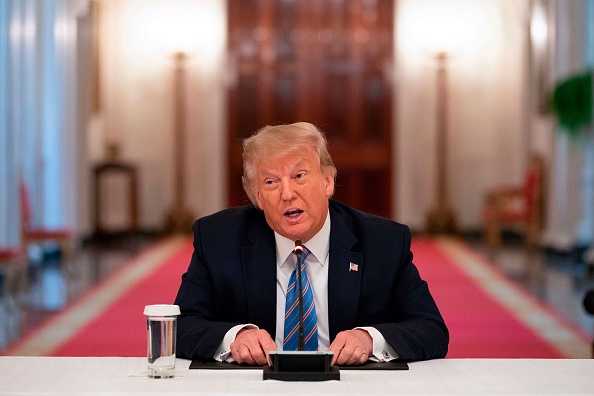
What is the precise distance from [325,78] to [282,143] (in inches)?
480

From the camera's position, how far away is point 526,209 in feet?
38.8

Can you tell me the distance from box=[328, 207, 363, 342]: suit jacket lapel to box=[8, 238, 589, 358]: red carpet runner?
2873 millimetres

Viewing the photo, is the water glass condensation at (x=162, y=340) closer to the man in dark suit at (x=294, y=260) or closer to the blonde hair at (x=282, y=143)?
the man in dark suit at (x=294, y=260)

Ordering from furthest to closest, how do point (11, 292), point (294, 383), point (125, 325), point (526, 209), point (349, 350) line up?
1. point (526, 209)
2. point (11, 292)
3. point (125, 325)
4. point (349, 350)
5. point (294, 383)

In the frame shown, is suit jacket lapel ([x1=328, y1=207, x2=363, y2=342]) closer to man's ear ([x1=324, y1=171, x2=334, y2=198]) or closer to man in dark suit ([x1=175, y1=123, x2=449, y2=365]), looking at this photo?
man in dark suit ([x1=175, y1=123, x2=449, y2=365])

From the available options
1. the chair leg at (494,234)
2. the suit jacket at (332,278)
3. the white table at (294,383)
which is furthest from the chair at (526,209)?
the white table at (294,383)

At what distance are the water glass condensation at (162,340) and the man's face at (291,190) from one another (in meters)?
0.51

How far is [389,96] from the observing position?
14.6 meters

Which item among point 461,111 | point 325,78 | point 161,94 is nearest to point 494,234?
point 461,111

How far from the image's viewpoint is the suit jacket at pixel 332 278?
274cm

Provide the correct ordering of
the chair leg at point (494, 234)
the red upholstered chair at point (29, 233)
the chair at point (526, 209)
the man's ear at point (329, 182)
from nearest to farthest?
the man's ear at point (329, 182)
the red upholstered chair at point (29, 233)
the chair at point (526, 209)
the chair leg at point (494, 234)

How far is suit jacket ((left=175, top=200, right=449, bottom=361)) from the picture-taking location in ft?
8.98

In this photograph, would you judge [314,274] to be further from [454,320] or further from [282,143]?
[454,320]

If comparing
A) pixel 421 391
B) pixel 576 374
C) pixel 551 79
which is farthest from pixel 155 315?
pixel 551 79
